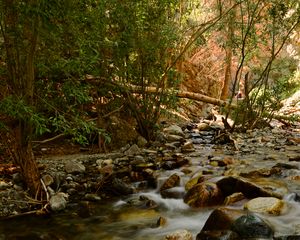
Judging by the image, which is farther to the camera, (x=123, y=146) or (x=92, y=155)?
(x=123, y=146)

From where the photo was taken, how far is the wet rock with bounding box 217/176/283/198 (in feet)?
14.1

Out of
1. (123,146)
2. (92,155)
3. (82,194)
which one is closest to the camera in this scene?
(82,194)

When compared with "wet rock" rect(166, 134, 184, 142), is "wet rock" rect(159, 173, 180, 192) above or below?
below

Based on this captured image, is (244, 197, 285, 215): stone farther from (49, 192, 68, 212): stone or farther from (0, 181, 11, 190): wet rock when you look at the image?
(0, 181, 11, 190): wet rock

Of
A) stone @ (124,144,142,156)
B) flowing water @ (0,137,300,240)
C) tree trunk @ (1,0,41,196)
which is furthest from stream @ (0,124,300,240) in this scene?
stone @ (124,144,142,156)

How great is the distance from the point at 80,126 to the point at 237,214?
6.87ft

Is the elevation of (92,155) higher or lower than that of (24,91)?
lower

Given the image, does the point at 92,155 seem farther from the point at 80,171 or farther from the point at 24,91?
the point at 24,91

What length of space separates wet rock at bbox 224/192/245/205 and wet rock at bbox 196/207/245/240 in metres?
0.69

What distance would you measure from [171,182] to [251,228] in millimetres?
2210

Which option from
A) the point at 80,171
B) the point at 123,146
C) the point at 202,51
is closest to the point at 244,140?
the point at 123,146

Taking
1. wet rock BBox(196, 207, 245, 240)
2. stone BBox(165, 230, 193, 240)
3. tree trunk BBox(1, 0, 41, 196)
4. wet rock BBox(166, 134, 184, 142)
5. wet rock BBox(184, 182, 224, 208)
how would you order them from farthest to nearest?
wet rock BBox(166, 134, 184, 142) → wet rock BBox(184, 182, 224, 208) → tree trunk BBox(1, 0, 41, 196) → stone BBox(165, 230, 193, 240) → wet rock BBox(196, 207, 245, 240)

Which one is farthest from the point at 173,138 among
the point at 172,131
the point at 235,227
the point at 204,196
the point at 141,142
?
the point at 235,227

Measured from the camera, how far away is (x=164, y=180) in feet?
18.3
